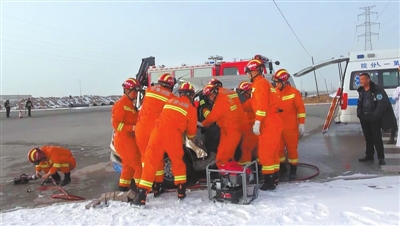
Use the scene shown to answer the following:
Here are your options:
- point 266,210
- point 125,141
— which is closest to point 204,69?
point 125,141

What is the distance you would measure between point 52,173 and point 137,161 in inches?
87.5

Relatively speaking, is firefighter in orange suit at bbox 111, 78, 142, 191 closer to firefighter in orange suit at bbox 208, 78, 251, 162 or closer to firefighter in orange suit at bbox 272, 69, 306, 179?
firefighter in orange suit at bbox 208, 78, 251, 162

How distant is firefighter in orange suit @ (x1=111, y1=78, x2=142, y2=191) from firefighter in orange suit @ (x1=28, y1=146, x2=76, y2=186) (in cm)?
180

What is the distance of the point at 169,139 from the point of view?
4.50 m

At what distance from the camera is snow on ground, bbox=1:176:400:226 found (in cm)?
365

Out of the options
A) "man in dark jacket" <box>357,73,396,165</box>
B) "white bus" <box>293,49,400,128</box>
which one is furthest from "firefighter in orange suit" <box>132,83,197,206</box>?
"white bus" <box>293,49,400,128</box>

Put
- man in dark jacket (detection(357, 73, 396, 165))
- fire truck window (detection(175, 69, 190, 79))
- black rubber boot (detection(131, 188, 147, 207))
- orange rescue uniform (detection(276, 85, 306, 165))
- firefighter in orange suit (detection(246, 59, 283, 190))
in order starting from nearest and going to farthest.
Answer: black rubber boot (detection(131, 188, 147, 207)) → firefighter in orange suit (detection(246, 59, 283, 190)) → orange rescue uniform (detection(276, 85, 306, 165)) → man in dark jacket (detection(357, 73, 396, 165)) → fire truck window (detection(175, 69, 190, 79))

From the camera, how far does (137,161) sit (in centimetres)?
521

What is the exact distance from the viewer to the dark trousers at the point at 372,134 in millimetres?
6395

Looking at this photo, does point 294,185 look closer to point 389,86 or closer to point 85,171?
point 85,171

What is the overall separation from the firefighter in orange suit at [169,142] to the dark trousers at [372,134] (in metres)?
3.69

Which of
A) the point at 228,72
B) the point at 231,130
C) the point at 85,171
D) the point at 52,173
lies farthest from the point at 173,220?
the point at 228,72

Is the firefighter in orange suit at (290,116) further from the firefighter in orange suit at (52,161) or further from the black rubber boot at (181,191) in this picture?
the firefighter in orange suit at (52,161)

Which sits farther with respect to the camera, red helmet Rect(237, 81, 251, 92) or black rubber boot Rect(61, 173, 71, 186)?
black rubber boot Rect(61, 173, 71, 186)
